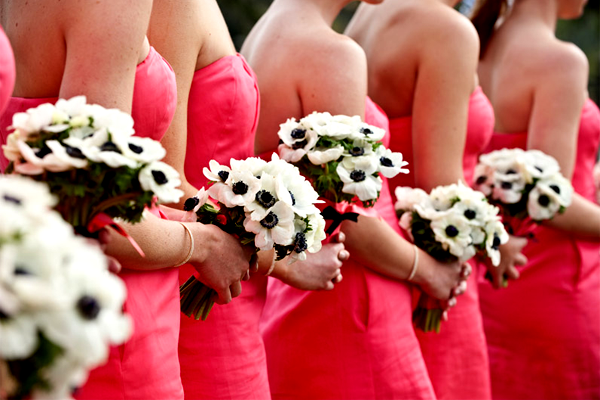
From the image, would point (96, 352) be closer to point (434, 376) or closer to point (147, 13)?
point (147, 13)

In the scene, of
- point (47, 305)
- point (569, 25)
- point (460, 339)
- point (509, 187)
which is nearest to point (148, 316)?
point (47, 305)

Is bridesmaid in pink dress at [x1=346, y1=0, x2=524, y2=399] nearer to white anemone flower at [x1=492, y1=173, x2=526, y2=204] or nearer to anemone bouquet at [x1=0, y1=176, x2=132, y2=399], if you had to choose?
white anemone flower at [x1=492, y1=173, x2=526, y2=204]

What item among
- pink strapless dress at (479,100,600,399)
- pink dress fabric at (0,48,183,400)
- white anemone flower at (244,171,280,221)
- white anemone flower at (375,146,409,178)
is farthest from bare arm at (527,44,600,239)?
pink dress fabric at (0,48,183,400)

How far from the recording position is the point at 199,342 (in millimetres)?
2250

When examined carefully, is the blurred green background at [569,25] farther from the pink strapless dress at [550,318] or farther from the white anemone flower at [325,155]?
the white anemone flower at [325,155]

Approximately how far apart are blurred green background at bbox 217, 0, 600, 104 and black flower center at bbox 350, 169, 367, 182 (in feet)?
29.8

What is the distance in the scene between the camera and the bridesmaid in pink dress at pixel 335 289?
100 inches

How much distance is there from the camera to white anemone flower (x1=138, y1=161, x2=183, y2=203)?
4.42ft

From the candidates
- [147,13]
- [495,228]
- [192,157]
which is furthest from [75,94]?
[495,228]

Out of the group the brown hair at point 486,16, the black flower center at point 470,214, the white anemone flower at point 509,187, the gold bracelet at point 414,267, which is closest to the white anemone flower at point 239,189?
the gold bracelet at point 414,267

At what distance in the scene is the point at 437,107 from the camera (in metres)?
2.85

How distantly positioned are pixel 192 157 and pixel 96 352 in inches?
54.9

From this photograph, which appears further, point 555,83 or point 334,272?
point 555,83

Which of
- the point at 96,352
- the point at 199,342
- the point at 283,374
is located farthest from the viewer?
the point at 283,374
